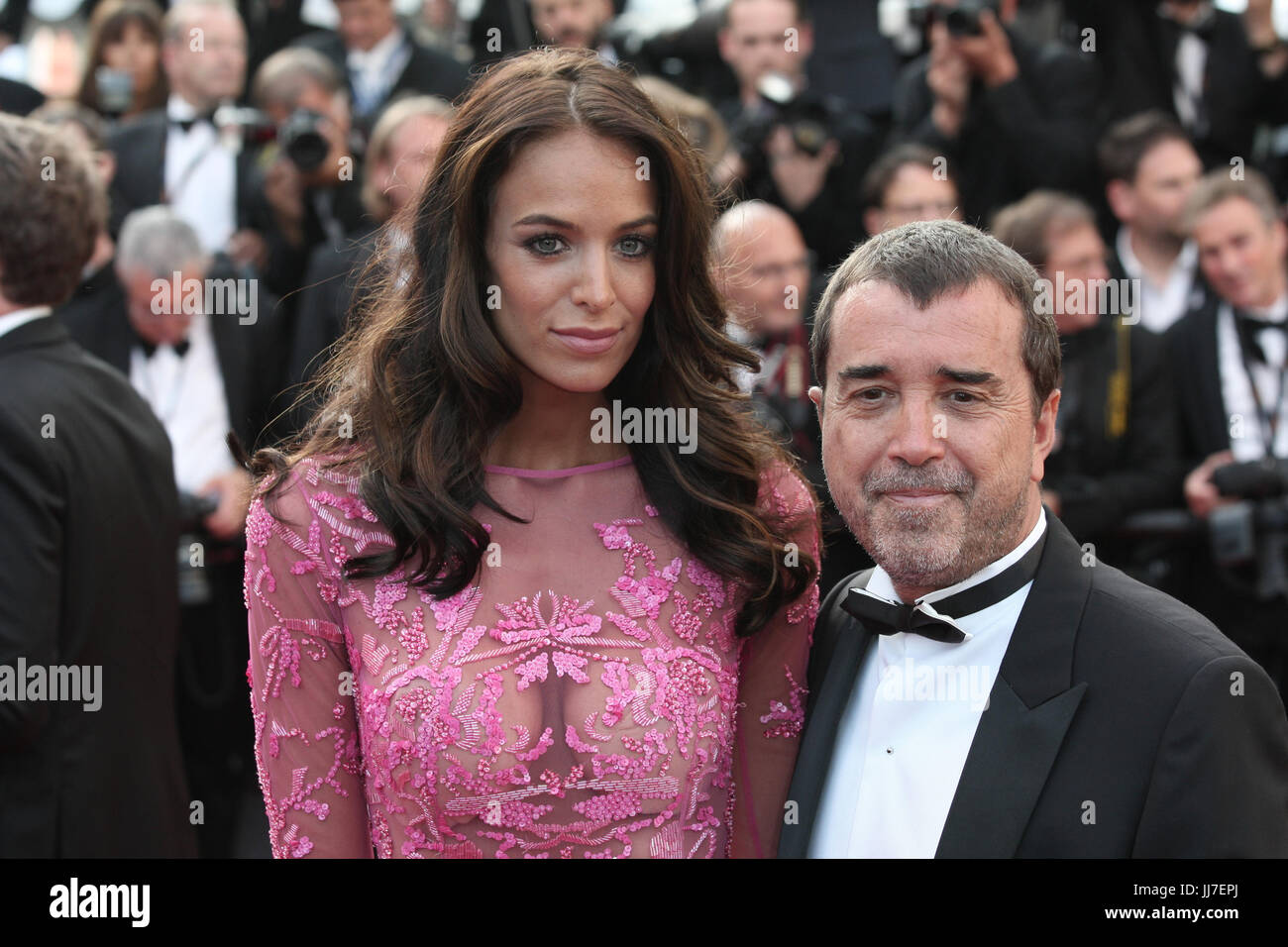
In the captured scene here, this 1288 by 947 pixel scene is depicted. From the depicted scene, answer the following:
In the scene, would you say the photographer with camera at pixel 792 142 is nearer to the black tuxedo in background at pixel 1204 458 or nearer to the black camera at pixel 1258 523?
the black tuxedo in background at pixel 1204 458

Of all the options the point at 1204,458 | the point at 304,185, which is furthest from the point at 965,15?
the point at 304,185

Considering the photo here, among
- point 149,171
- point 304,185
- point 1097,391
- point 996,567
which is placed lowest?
point 996,567

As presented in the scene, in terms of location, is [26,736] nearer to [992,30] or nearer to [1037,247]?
[1037,247]

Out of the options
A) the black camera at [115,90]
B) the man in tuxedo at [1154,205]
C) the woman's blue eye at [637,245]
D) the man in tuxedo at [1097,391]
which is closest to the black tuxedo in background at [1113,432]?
the man in tuxedo at [1097,391]

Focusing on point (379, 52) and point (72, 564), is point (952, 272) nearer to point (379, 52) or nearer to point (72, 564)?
point (72, 564)

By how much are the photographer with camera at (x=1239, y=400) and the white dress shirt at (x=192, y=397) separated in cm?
313

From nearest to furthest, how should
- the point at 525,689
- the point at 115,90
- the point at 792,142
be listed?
1. the point at 525,689
2. the point at 792,142
3. the point at 115,90

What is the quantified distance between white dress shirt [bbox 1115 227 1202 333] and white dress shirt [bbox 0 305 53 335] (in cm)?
354

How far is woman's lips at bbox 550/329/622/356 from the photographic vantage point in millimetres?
2453

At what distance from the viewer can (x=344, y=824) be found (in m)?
2.53

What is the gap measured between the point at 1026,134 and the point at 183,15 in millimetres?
3172

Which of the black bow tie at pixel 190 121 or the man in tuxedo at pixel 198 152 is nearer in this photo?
the man in tuxedo at pixel 198 152

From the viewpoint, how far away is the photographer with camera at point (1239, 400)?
4.54 meters

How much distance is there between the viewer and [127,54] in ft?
20.4
